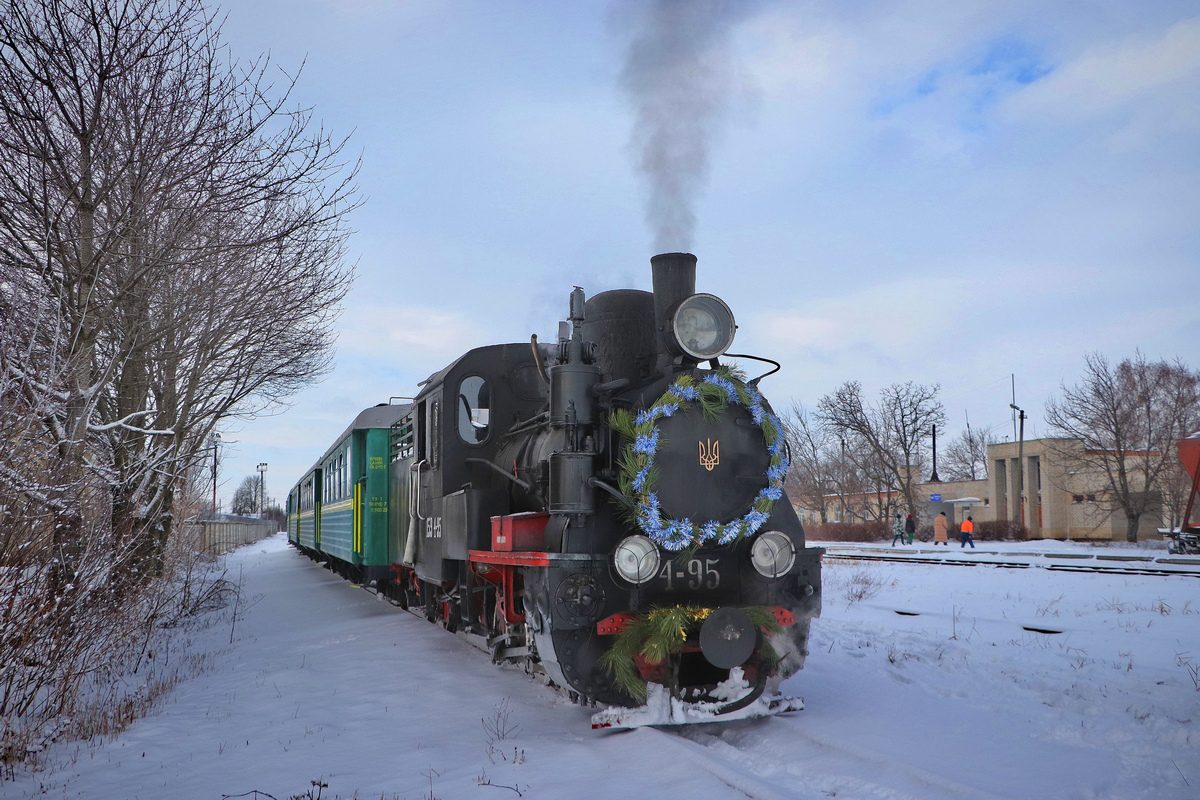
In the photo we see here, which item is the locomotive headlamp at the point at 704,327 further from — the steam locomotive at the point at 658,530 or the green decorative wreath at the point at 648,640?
the green decorative wreath at the point at 648,640

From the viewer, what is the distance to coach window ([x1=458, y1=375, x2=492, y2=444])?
827 centimetres

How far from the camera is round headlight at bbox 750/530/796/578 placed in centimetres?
607

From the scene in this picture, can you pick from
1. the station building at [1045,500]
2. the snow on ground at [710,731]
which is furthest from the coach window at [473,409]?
the station building at [1045,500]

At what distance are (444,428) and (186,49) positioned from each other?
12.5 ft

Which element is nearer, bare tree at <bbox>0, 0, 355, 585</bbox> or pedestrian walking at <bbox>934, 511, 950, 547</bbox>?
bare tree at <bbox>0, 0, 355, 585</bbox>

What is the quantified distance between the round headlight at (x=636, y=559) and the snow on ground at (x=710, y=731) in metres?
0.97

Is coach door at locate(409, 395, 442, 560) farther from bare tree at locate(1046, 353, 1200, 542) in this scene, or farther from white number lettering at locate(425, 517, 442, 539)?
bare tree at locate(1046, 353, 1200, 542)

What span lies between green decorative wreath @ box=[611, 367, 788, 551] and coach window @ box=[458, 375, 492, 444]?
2.50 metres

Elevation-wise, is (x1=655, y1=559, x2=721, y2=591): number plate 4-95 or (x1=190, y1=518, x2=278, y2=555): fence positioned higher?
(x1=655, y1=559, x2=721, y2=591): number plate 4-95

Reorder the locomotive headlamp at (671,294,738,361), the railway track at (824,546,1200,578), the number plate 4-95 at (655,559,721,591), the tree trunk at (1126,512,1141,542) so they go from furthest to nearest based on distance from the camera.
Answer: the tree trunk at (1126,512,1141,542)
the railway track at (824,546,1200,578)
the locomotive headlamp at (671,294,738,361)
the number plate 4-95 at (655,559,721,591)

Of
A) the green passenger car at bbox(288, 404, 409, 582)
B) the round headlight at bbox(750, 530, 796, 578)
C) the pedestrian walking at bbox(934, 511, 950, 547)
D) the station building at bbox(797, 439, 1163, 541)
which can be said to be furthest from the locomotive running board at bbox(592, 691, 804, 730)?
the station building at bbox(797, 439, 1163, 541)

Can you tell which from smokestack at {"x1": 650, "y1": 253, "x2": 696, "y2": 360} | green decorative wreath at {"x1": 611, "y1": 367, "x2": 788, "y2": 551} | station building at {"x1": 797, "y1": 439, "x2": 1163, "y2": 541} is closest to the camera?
green decorative wreath at {"x1": 611, "y1": 367, "x2": 788, "y2": 551}

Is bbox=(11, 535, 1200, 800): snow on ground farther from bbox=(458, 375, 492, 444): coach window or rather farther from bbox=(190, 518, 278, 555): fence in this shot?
bbox=(190, 518, 278, 555): fence

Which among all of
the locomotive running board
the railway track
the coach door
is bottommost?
the railway track
